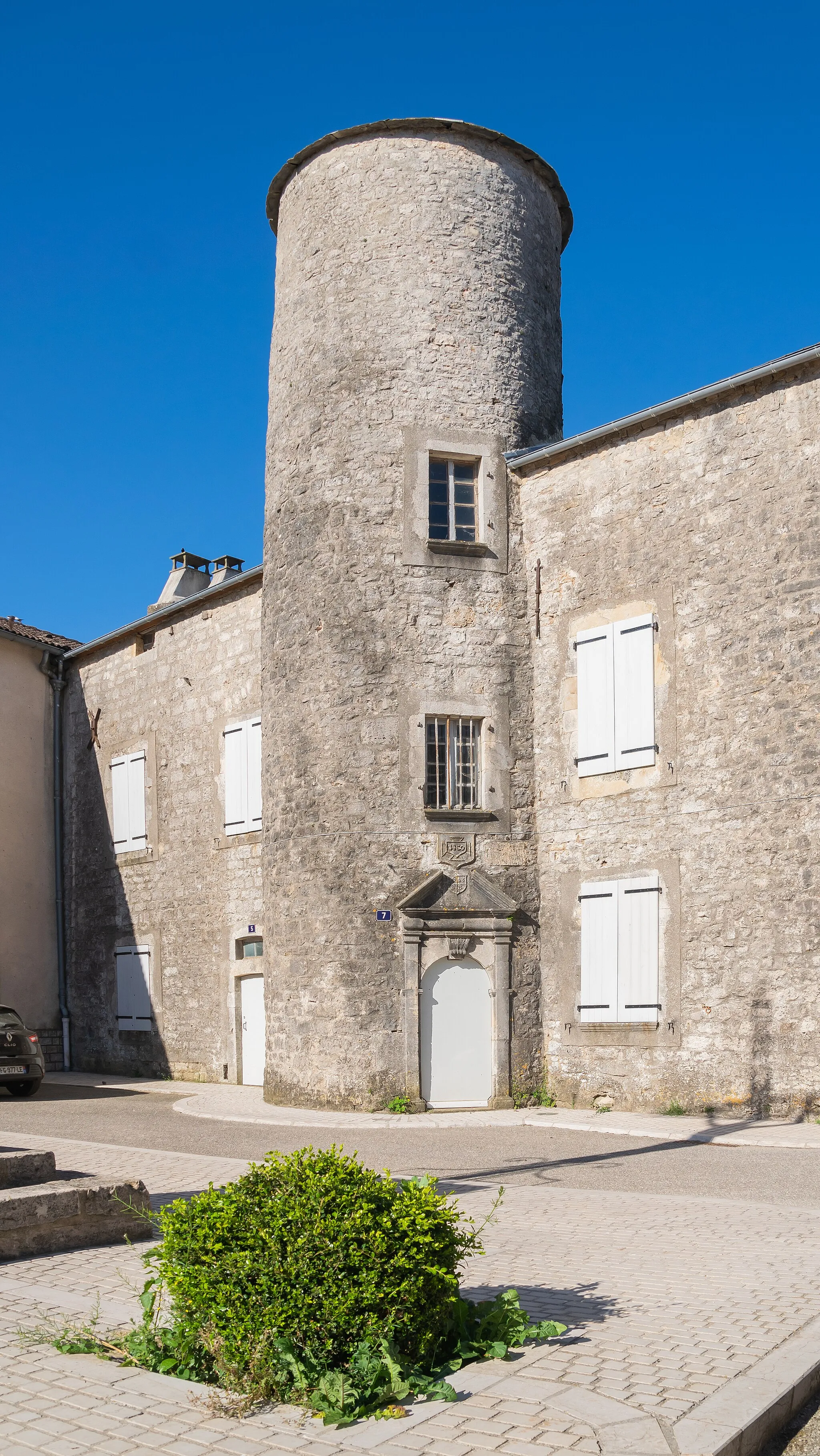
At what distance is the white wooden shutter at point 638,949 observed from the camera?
42.9 ft

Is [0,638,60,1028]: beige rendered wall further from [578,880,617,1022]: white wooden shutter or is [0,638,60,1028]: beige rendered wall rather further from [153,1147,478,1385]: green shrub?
[153,1147,478,1385]: green shrub

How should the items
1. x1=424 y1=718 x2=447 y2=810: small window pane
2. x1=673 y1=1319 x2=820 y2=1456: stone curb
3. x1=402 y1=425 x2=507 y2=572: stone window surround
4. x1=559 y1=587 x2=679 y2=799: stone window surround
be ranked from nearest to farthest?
x1=673 y1=1319 x2=820 y2=1456: stone curb
x1=559 y1=587 x2=679 y2=799: stone window surround
x1=424 y1=718 x2=447 y2=810: small window pane
x1=402 y1=425 x2=507 y2=572: stone window surround

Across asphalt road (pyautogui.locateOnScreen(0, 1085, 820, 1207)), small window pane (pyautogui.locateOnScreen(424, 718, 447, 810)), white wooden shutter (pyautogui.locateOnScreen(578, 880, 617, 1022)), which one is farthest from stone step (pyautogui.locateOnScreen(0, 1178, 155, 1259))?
small window pane (pyautogui.locateOnScreen(424, 718, 447, 810))

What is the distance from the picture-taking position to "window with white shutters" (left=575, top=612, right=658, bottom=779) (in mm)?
13484

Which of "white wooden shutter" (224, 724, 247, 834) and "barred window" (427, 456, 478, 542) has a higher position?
"barred window" (427, 456, 478, 542)

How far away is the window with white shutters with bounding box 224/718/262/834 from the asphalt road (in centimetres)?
442

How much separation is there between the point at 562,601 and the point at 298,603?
3.15 metres

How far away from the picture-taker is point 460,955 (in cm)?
1389

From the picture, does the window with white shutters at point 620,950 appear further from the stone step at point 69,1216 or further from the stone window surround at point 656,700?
the stone step at point 69,1216

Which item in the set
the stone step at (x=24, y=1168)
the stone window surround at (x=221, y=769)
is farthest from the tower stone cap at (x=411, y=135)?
the stone step at (x=24, y=1168)

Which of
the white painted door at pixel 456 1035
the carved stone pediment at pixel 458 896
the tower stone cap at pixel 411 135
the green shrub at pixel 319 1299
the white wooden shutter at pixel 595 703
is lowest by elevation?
the white painted door at pixel 456 1035

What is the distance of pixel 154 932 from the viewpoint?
19281mm

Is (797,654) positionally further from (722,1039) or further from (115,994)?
(115,994)

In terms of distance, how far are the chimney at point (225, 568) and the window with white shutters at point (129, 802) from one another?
4163 mm
